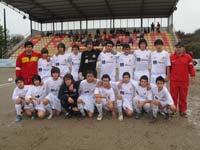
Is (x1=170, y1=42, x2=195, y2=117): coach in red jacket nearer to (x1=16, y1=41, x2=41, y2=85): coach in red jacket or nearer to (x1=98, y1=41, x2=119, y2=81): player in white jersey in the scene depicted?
(x1=98, y1=41, x2=119, y2=81): player in white jersey

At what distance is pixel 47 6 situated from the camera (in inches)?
1187

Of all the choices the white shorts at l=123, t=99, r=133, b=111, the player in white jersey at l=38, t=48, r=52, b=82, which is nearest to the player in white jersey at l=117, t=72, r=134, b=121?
the white shorts at l=123, t=99, r=133, b=111

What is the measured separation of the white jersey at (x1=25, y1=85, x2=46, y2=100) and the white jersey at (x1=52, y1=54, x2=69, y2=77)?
2.55ft

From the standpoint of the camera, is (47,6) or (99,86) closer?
(99,86)

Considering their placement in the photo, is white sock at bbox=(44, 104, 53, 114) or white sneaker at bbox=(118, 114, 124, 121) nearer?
white sneaker at bbox=(118, 114, 124, 121)

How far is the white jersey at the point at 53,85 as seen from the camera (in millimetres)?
6867

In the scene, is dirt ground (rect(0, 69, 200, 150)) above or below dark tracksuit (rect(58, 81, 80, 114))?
below

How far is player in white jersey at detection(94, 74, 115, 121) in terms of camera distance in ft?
21.3

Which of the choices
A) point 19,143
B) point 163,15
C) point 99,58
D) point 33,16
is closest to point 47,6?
point 33,16

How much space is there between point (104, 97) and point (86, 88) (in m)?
0.53

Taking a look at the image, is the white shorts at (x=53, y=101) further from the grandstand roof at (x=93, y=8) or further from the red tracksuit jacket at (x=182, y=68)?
the grandstand roof at (x=93, y=8)

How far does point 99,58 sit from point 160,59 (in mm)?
1548

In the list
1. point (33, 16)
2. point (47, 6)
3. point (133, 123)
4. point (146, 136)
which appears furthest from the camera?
point (33, 16)

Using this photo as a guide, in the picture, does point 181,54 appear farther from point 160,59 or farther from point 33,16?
point 33,16
